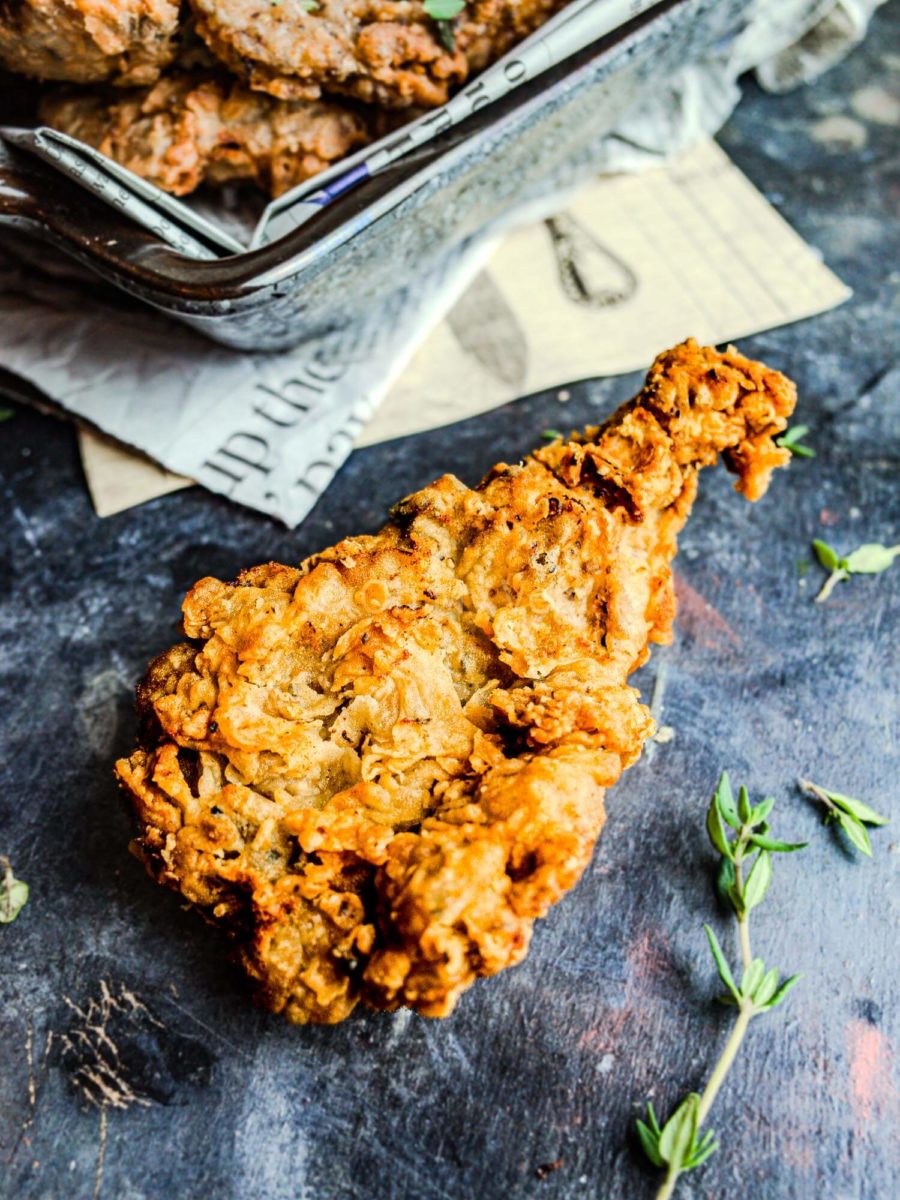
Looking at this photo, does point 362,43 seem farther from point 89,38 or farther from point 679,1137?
point 679,1137

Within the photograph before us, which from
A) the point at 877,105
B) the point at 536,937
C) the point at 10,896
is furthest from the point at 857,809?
the point at 877,105

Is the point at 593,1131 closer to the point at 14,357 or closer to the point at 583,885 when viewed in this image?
the point at 583,885

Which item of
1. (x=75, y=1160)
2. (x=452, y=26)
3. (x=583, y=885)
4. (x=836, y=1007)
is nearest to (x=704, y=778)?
(x=583, y=885)

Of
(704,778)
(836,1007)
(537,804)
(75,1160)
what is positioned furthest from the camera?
(704,778)

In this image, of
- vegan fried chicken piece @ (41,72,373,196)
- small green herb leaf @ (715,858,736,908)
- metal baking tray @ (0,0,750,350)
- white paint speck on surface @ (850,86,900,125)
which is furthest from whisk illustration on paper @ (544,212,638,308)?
small green herb leaf @ (715,858,736,908)

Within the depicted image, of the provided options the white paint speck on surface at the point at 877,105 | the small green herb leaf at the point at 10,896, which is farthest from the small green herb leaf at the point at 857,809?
the white paint speck on surface at the point at 877,105
